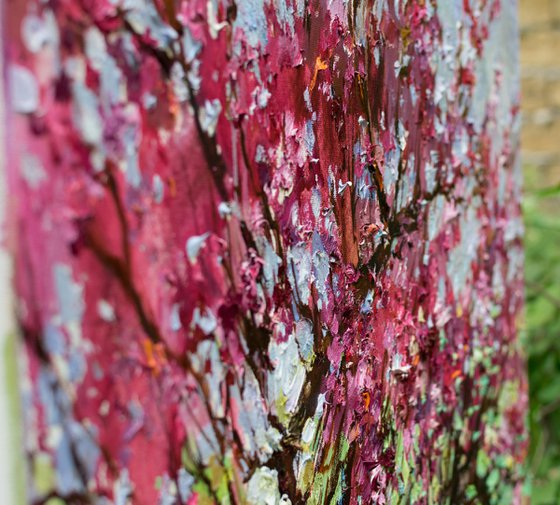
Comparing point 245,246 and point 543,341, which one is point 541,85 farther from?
point 245,246

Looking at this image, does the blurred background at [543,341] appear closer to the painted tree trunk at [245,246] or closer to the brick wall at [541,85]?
the brick wall at [541,85]

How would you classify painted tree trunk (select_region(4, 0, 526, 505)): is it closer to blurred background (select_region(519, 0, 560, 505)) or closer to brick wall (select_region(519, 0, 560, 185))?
blurred background (select_region(519, 0, 560, 505))

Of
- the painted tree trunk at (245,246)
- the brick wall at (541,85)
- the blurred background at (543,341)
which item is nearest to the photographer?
the painted tree trunk at (245,246)

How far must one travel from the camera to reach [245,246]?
550 millimetres

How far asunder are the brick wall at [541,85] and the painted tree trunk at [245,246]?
6.67ft

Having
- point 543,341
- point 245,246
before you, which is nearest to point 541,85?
point 543,341

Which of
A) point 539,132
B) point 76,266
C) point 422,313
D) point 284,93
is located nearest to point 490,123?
point 422,313

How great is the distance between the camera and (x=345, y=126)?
699mm

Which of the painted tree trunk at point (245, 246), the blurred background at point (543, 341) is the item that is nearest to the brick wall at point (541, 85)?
the blurred background at point (543, 341)

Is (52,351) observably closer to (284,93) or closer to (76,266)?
(76,266)

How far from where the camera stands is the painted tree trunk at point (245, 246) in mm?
383

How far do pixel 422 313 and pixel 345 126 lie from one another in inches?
11.3

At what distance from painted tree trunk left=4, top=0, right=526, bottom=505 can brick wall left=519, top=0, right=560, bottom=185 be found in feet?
6.67

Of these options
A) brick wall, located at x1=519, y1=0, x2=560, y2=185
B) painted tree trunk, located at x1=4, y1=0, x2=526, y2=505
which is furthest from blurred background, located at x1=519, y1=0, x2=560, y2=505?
painted tree trunk, located at x1=4, y1=0, x2=526, y2=505
